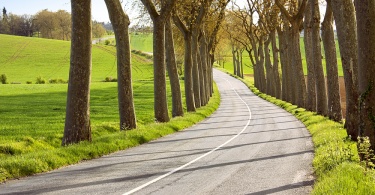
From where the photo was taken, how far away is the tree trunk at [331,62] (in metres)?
22.8

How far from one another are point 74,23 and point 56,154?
185 inches

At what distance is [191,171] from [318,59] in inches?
652

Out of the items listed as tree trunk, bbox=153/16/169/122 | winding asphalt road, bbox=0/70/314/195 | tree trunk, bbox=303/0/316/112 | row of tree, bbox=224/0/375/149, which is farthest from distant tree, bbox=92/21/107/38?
winding asphalt road, bbox=0/70/314/195

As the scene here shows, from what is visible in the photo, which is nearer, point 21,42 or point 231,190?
point 231,190

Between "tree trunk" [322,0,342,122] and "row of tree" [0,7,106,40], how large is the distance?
13093 cm

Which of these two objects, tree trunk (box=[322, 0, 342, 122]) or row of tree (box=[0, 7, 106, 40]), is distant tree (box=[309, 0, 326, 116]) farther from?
row of tree (box=[0, 7, 106, 40])

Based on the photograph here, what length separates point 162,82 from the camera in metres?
25.6

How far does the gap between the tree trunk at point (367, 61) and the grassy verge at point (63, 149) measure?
7492mm

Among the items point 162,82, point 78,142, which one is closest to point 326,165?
point 78,142

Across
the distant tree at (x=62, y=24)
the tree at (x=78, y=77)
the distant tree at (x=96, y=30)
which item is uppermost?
the distant tree at (x=62, y=24)

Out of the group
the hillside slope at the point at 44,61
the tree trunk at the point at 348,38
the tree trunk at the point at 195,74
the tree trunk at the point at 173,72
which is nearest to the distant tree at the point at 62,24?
the hillside slope at the point at 44,61

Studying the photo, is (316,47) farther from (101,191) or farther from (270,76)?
(270,76)

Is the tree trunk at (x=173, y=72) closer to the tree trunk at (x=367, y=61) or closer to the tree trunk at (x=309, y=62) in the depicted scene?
the tree trunk at (x=309, y=62)

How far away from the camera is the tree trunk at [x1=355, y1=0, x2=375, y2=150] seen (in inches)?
432
